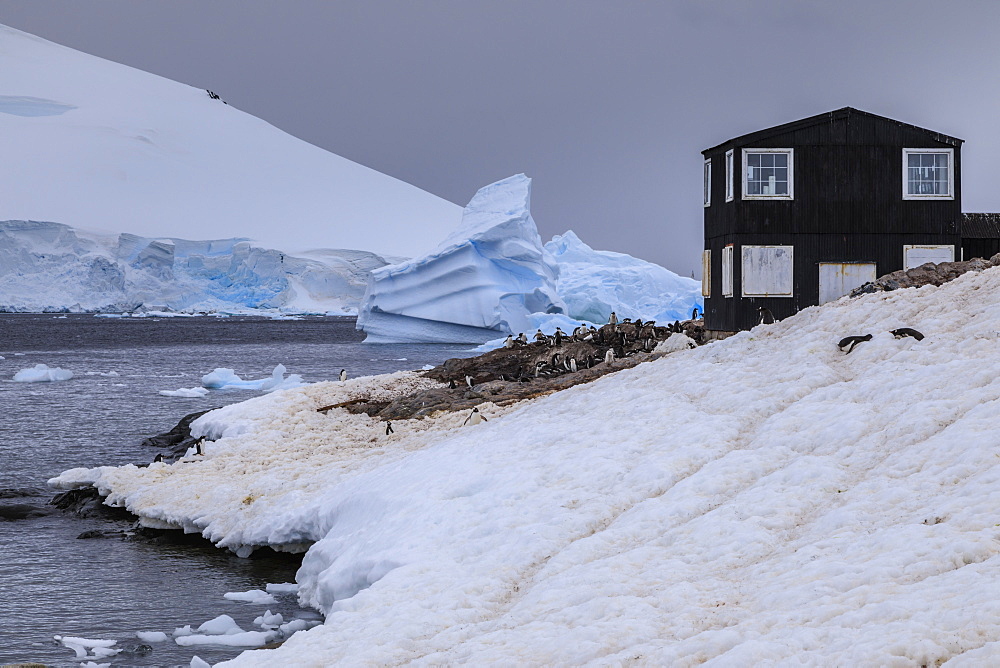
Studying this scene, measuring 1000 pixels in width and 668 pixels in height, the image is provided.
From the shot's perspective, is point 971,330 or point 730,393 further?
point 730,393

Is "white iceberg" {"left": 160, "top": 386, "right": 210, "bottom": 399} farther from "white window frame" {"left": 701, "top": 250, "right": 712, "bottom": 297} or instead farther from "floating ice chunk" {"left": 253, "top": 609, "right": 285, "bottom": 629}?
"floating ice chunk" {"left": 253, "top": 609, "right": 285, "bottom": 629}

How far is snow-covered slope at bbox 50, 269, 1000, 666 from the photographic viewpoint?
5555 millimetres

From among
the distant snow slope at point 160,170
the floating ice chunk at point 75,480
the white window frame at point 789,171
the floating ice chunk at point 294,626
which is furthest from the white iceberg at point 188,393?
the distant snow slope at point 160,170

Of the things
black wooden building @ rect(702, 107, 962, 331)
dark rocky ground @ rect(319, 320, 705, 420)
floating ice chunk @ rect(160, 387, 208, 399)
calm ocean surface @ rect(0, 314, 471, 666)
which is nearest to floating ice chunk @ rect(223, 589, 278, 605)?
calm ocean surface @ rect(0, 314, 471, 666)

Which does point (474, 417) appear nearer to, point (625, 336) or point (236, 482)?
point (236, 482)

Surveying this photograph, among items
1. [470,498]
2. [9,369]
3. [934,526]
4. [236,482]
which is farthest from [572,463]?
[9,369]

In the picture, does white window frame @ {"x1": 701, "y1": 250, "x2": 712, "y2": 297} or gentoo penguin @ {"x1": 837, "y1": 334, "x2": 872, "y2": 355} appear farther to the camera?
white window frame @ {"x1": 701, "y1": 250, "x2": 712, "y2": 297}

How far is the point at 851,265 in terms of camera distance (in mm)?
22062

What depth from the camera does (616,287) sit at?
229 feet

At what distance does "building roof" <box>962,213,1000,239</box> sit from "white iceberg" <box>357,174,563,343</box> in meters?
29.4

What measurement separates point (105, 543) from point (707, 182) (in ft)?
54.2

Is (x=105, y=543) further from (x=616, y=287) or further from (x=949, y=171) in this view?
(x=616, y=287)

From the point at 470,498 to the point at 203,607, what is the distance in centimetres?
337

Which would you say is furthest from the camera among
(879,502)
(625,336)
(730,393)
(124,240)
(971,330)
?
(124,240)
